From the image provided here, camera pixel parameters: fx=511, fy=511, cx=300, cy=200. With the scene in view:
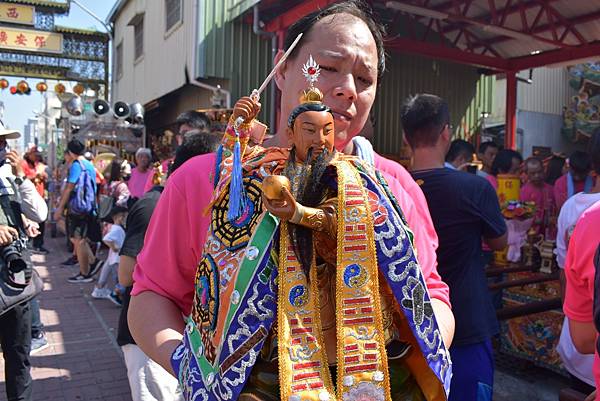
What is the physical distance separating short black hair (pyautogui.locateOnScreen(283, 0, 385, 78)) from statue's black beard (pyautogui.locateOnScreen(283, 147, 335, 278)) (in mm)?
356

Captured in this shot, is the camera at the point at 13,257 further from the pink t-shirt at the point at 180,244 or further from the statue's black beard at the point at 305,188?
the statue's black beard at the point at 305,188

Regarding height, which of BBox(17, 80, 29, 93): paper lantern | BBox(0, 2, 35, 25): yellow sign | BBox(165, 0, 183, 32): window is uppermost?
BBox(0, 2, 35, 25): yellow sign

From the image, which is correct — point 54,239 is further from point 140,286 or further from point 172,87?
point 140,286

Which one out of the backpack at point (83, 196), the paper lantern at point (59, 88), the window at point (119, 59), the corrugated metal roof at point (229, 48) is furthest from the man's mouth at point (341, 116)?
the paper lantern at point (59, 88)

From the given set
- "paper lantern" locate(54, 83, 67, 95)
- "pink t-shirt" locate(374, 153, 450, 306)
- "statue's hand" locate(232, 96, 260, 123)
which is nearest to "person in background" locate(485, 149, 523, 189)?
"pink t-shirt" locate(374, 153, 450, 306)

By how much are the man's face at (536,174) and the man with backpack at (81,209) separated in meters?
6.03

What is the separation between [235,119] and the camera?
109cm

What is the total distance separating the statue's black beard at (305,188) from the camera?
3.18 feet

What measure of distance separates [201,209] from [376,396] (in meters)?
0.55

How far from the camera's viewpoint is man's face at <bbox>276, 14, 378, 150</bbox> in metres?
1.14

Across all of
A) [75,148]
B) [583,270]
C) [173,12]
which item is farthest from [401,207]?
[173,12]

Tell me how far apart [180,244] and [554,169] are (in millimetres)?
6867

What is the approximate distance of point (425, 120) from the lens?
8.38 feet

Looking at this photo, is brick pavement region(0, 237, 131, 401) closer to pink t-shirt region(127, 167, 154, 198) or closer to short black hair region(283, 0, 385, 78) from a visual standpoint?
pink t-shirt region(127, 167, 154, 198)
